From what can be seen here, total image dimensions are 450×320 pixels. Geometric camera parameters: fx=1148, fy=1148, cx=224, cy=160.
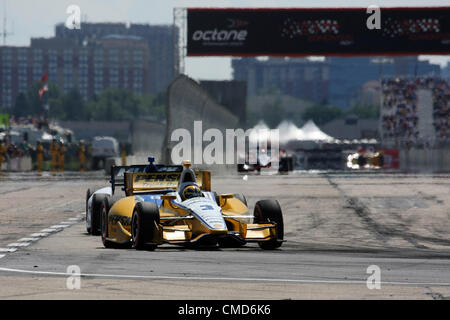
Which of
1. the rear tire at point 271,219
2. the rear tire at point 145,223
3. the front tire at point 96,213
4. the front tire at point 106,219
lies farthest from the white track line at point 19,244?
the rear tire at point 271,219

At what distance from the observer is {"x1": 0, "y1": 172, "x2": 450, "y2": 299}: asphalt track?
34.7 ft

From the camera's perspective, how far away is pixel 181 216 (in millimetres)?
15703

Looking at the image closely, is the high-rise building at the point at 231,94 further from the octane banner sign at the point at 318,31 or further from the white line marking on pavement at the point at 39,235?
the white line marking on pavement at the point at 39,235

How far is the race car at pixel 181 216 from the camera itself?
48.9 ft

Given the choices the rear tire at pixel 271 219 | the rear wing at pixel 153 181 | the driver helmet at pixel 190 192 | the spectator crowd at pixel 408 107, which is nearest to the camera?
the rear tire at pixel 271 219

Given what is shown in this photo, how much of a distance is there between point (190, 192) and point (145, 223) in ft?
4.42

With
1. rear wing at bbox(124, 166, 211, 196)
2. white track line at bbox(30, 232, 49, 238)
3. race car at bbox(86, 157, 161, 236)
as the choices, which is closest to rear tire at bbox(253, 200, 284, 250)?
rear wing at bbox(124, 166, 211, 196)

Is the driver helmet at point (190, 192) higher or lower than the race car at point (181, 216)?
higher

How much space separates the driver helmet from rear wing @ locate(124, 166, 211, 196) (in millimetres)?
951

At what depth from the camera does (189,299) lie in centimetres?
990

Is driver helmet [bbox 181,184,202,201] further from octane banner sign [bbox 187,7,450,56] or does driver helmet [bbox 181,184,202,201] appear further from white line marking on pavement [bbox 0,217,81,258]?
octane banner sign [bbox 187,7,450,56]

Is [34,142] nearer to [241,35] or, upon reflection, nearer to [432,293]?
[241,35]

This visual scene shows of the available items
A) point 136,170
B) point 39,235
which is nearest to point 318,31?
point 136,170

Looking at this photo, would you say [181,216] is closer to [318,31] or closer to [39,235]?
[39,235]
